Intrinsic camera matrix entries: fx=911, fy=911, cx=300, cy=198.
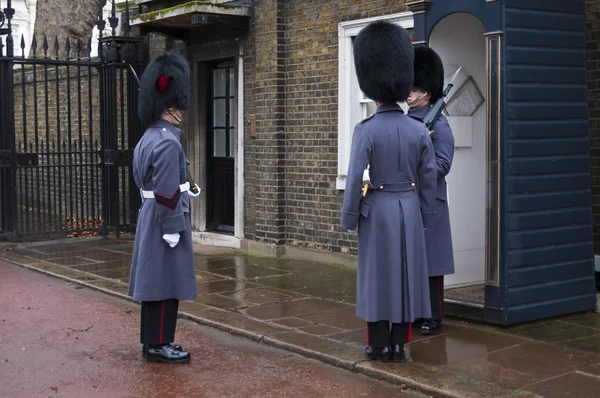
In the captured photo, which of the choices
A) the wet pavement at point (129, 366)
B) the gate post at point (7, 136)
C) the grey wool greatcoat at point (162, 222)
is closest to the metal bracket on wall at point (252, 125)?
the gate post at point (7, 136)

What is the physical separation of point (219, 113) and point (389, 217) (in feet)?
23.3

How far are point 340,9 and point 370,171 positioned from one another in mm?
4792

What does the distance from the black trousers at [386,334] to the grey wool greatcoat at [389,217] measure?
99 millimetres

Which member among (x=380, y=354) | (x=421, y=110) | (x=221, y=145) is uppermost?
(x=421, y=110)

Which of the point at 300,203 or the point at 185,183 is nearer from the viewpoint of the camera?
the point at 185,183

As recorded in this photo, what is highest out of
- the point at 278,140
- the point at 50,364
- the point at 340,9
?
the point at 340,9

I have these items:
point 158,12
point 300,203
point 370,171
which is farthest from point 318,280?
point 158,12

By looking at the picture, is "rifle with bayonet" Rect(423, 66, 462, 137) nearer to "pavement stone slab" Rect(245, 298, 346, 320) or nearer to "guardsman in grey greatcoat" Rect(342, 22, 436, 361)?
"guardsman in grey greatcoat" Rect(342, 22, 436, 361)

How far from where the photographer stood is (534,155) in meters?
7.04

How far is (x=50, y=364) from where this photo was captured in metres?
6.39

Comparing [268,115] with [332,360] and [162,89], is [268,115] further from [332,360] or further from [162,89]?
[332,360]

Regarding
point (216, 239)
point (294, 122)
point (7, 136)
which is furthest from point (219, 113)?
point (7, 136)

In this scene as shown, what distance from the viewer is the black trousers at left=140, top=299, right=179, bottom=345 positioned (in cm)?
632

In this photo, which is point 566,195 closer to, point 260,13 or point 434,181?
point 434,181
